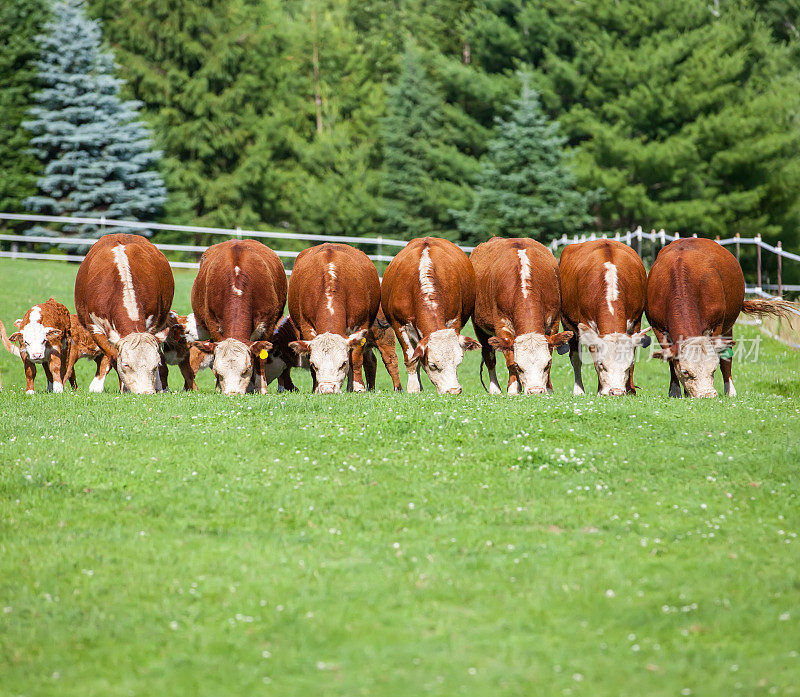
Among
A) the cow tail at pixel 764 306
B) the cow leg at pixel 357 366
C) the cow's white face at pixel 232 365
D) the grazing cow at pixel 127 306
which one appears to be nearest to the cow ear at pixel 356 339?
the cow leg at pixel 357 366

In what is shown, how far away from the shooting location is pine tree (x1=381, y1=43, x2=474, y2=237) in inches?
1961

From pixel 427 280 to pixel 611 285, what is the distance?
9.20 ft

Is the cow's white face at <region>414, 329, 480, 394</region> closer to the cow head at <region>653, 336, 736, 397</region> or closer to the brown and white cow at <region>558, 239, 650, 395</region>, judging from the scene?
the brown and white cow at <region>558, 239, 650, 395</region>

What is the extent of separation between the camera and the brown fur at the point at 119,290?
54.1 feet

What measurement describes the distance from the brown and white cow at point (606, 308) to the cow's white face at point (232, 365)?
198 inches

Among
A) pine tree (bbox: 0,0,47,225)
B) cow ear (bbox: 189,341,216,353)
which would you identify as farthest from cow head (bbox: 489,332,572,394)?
pine tree (bbox: 0,0,47,225)

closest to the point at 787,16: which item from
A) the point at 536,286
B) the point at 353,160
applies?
the point at 353,160

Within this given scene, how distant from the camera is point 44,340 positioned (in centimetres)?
1723

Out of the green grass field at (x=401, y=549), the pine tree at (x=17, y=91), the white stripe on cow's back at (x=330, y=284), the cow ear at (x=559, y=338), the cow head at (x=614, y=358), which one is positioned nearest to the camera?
the green grass field at (x=401, y=549)

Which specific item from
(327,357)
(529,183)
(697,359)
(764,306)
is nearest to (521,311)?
(697,359)

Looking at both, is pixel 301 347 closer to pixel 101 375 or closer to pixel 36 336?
pixel 101 375

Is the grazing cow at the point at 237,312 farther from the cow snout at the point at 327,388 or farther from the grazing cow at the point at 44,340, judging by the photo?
the grazing cow at the point at 44,340

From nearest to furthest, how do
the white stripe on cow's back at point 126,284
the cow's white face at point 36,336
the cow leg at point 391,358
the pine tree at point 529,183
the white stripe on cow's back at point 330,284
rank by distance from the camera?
the white stripe on cow's back at point 126,284 < the white stripe on cow's back at point 330,284 < the cow's white face at point 36,336 < the cow leg at point 391,358 < the pine tree at point 529,183

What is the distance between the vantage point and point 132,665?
655 centimetres
